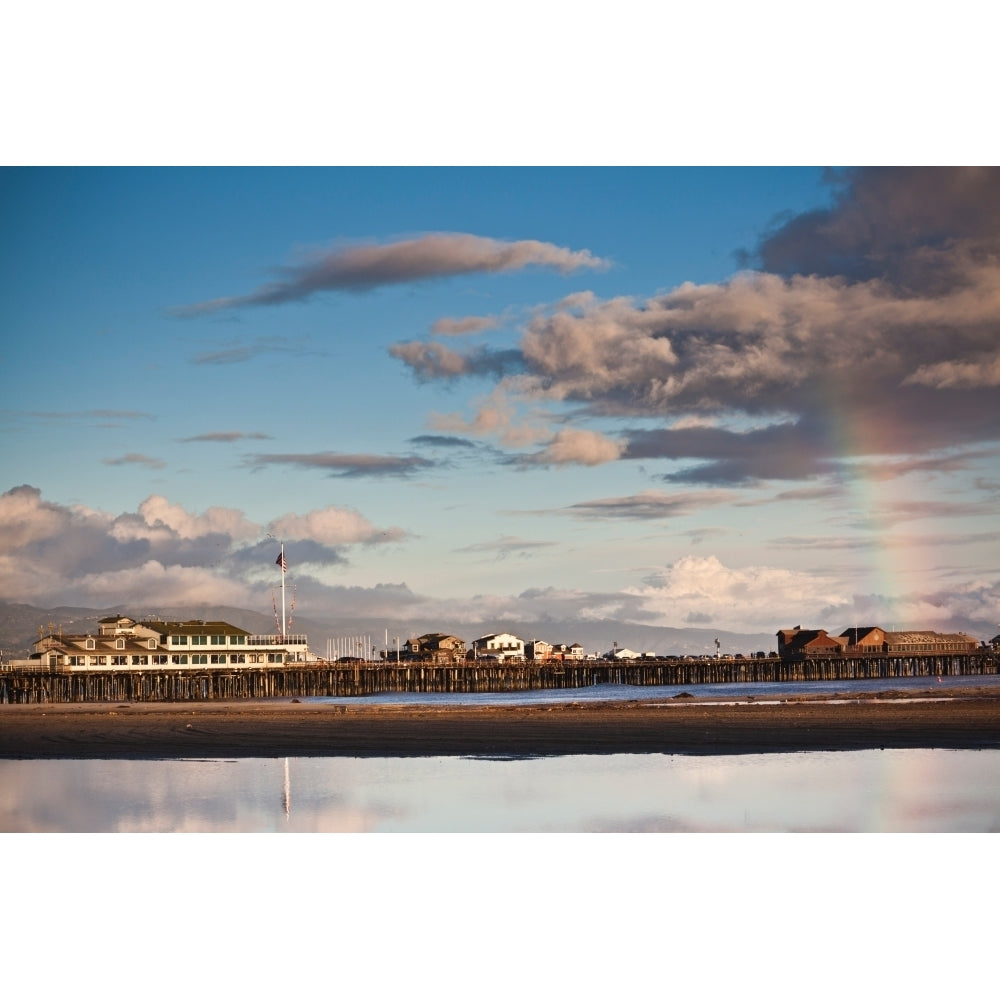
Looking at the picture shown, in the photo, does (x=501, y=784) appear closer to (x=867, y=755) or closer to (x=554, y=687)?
(x=867, y=755)

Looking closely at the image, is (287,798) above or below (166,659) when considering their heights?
below

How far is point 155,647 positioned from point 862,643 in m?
72.8

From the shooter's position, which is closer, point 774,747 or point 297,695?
point 774,747

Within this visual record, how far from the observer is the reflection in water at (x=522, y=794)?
593 inches

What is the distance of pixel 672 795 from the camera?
17141mm

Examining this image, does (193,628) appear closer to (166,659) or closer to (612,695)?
(166,659)

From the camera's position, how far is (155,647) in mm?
86062

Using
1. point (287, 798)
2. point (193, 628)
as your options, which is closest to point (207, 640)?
point (193, 628)

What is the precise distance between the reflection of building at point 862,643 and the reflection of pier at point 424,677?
4.07 meters

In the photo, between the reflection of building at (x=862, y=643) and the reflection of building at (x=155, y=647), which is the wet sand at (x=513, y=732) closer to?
the reflection of building at (x=155, y=647)

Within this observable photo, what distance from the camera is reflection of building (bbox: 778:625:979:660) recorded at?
4838 inches

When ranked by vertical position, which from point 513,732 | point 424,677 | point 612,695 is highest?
point 513,732
